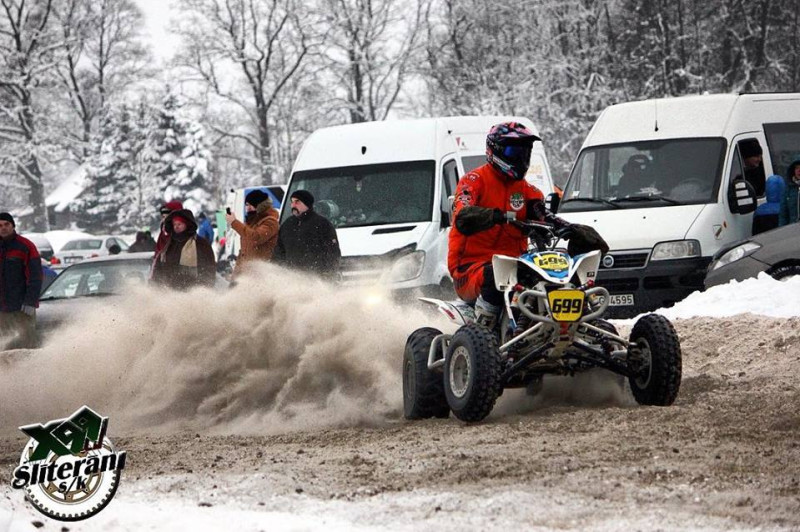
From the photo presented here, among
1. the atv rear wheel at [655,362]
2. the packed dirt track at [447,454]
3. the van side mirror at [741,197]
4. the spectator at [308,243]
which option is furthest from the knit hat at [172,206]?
the atv rear wheel at [655,362]

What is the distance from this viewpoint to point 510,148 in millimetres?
8516

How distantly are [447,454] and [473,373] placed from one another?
0.98 m

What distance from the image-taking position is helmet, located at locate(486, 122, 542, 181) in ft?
27.9

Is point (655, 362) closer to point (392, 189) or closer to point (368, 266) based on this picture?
point (368, 266)

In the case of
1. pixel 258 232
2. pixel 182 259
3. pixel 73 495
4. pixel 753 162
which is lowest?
pixel 73 495

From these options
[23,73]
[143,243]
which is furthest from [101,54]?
[143,243]

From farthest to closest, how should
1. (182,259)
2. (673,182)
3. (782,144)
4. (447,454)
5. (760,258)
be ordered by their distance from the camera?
(782,144)
(673,182)
(182,259)
(760,258)
(447,454)

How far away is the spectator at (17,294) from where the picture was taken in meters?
14.6

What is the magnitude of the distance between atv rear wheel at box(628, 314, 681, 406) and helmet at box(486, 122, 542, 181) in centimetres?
129

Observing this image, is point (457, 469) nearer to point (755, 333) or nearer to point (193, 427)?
point (193, 427)

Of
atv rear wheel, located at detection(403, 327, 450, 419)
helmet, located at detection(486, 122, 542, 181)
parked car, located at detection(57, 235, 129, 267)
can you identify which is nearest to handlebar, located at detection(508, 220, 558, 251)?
helmet, located at detection(486, 122, 542, 181)

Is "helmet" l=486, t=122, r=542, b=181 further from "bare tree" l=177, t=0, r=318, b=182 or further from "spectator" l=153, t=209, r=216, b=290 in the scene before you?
"bare tree" l=177, t=0, r=318, b=182

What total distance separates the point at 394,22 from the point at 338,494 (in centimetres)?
4930

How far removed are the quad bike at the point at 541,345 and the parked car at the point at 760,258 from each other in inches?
207
